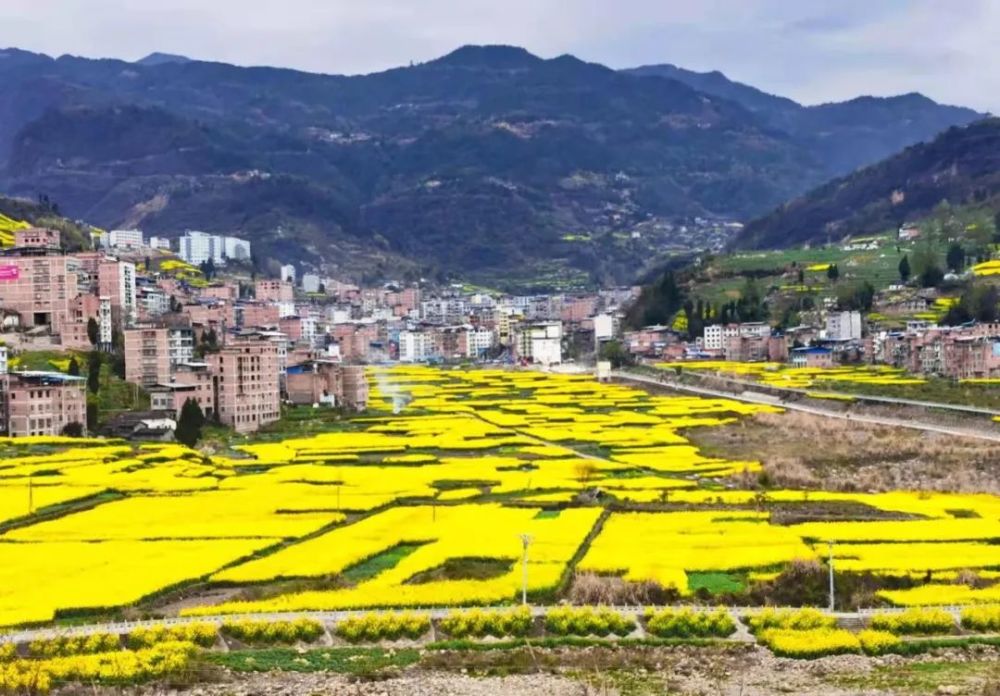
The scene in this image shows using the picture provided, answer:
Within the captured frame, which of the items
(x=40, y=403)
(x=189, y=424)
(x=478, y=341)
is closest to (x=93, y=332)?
(x=40, y=403)

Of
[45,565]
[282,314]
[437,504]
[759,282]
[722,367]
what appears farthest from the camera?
[282,314]

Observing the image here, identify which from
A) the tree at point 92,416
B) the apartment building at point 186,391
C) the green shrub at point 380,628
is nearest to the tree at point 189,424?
the apartment building at point 186,391

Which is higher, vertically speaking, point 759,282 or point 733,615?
point 759,282

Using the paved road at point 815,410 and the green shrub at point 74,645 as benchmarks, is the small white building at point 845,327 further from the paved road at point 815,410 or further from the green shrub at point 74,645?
the green shrub at point 74,645

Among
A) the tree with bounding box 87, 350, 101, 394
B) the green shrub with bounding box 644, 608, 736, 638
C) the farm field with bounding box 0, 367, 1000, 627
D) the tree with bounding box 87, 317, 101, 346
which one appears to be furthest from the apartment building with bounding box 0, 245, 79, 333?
the green shrub with bounding box 644, 608, 736, 638

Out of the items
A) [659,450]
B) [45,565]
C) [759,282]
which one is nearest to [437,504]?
[45,565]

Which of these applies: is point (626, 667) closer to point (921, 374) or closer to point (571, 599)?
point (571, 599)

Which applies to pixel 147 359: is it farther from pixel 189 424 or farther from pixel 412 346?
pixel 412 346
